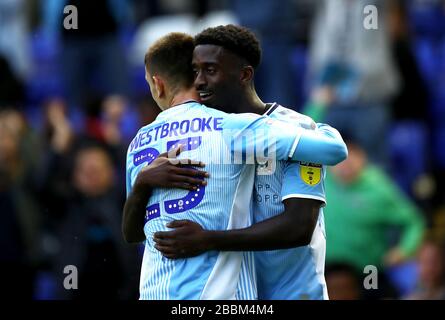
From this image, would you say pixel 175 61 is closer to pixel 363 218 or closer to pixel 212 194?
pixel 212 194

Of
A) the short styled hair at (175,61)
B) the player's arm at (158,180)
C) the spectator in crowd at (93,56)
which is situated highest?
the spectator in crowd at (93,56)

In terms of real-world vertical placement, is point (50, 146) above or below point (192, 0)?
below

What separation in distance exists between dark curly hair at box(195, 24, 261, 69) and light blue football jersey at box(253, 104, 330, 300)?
0.88 ft

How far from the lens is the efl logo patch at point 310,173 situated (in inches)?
203

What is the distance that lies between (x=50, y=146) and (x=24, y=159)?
34 centimetres

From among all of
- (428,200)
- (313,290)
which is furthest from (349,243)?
(313,290)

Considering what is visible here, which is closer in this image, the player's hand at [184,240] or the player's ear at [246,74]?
the player's hand at [184,240]

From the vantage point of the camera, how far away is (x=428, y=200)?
10.1 m

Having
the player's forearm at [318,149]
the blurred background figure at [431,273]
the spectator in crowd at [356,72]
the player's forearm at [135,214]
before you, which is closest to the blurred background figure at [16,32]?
the spectator in crowd at [356,72]

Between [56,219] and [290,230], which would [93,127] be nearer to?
[56,219]

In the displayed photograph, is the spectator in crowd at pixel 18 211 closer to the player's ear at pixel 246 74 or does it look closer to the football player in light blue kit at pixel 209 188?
the football player in light blue kit at pixel 209 188

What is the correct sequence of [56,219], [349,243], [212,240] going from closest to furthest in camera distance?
[212,240], [349,243], [56,219]

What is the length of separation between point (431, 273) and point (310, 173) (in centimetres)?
370

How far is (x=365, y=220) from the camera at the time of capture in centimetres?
887
